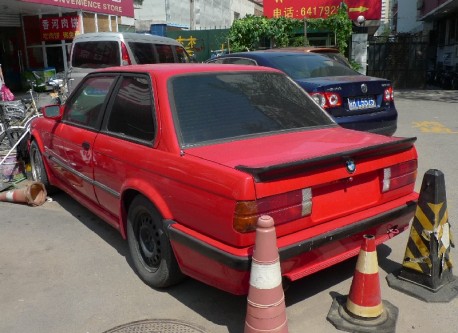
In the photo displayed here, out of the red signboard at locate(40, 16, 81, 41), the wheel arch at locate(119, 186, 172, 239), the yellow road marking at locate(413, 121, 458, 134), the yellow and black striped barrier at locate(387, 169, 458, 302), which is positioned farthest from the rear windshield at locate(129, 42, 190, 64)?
the red signboard at locate(40, 16, 81, 41)

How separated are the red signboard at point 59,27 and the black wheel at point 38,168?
13.7 m

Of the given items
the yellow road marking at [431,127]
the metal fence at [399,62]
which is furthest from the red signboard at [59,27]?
the yellow road marking at [431,127]

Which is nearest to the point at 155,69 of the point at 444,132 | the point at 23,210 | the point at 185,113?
the point at 185,113

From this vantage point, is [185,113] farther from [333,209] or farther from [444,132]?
[444,132]

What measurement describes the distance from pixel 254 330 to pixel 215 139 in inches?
50.7

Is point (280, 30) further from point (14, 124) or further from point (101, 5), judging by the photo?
point (14, 124)

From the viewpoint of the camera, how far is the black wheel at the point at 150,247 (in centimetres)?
321

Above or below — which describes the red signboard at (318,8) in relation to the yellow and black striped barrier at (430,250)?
above

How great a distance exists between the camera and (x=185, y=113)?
3270mm

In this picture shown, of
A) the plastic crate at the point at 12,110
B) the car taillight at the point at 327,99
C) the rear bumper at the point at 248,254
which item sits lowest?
the rear bumper at the point at 248,254

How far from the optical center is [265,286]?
2.50 m

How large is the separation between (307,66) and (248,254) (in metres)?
5.19

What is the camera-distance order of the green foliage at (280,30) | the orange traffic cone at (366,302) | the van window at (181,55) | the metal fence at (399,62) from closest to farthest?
the orange traffic cone at (366,302)
the van window at (181,55)
the green foliage at (280,30)
the metal fence at (399,62)

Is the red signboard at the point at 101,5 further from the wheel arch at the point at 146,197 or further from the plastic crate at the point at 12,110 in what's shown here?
the wheel arch at the point at 146,197
